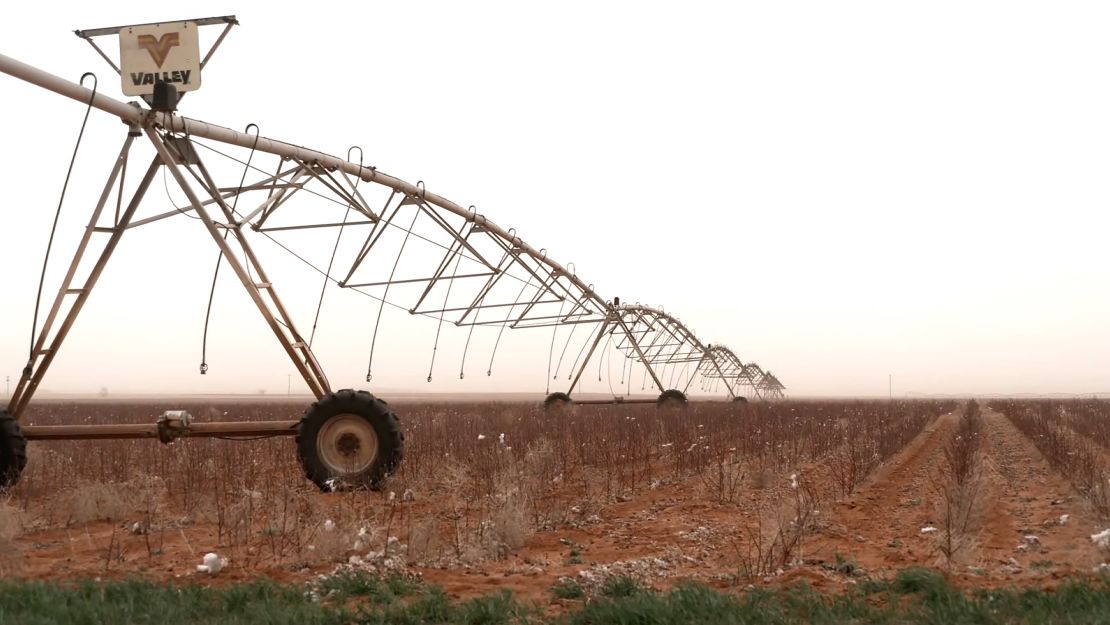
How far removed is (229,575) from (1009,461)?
1273 cm

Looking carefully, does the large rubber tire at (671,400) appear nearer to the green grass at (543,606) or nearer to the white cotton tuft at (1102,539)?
the white cotton tuft at (1102,539)

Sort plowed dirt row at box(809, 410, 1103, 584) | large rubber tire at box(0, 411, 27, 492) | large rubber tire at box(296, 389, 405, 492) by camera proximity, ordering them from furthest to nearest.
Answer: large rubber tire at box(296, 389, 405, 492), large rubber tire at box(0, 411, 27, 492), plowed dirt row at box(809, 410, 1103, 584)

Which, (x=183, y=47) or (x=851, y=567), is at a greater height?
Answer: (x=183, y=47)

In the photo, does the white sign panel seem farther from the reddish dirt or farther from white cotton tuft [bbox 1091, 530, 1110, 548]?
white cotton tuft [bbox 1091, 530, 1110, 548]

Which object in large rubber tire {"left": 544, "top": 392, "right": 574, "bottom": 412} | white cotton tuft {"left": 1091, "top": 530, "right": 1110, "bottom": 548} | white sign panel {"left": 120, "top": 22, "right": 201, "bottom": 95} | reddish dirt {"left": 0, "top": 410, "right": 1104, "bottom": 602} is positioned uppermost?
white sign panel {"left": 120, "top": 22, "right": 201, "bottom": 95}

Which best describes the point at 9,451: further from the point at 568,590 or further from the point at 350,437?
the point at 568,590

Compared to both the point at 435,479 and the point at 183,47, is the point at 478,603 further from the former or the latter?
the point at 183,47

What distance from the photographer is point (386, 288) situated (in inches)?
460

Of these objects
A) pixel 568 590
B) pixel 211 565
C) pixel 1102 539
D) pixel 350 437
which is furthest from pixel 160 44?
pixel 1102 539

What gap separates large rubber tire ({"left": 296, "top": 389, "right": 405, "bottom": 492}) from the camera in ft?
28.0

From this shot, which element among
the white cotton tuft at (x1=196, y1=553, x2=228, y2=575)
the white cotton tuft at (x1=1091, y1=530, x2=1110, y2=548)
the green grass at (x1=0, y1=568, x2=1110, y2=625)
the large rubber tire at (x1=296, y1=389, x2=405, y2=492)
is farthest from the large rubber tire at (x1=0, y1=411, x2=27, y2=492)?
the white cotton tuft at (x1=1091, y1=530, x2=1110, y2=548)

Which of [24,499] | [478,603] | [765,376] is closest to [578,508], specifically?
[478,603]

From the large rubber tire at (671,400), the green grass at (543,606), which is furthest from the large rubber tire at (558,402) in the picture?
the green grass at (543,606)

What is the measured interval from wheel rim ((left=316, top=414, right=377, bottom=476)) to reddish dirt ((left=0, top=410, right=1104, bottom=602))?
1.28 feet
